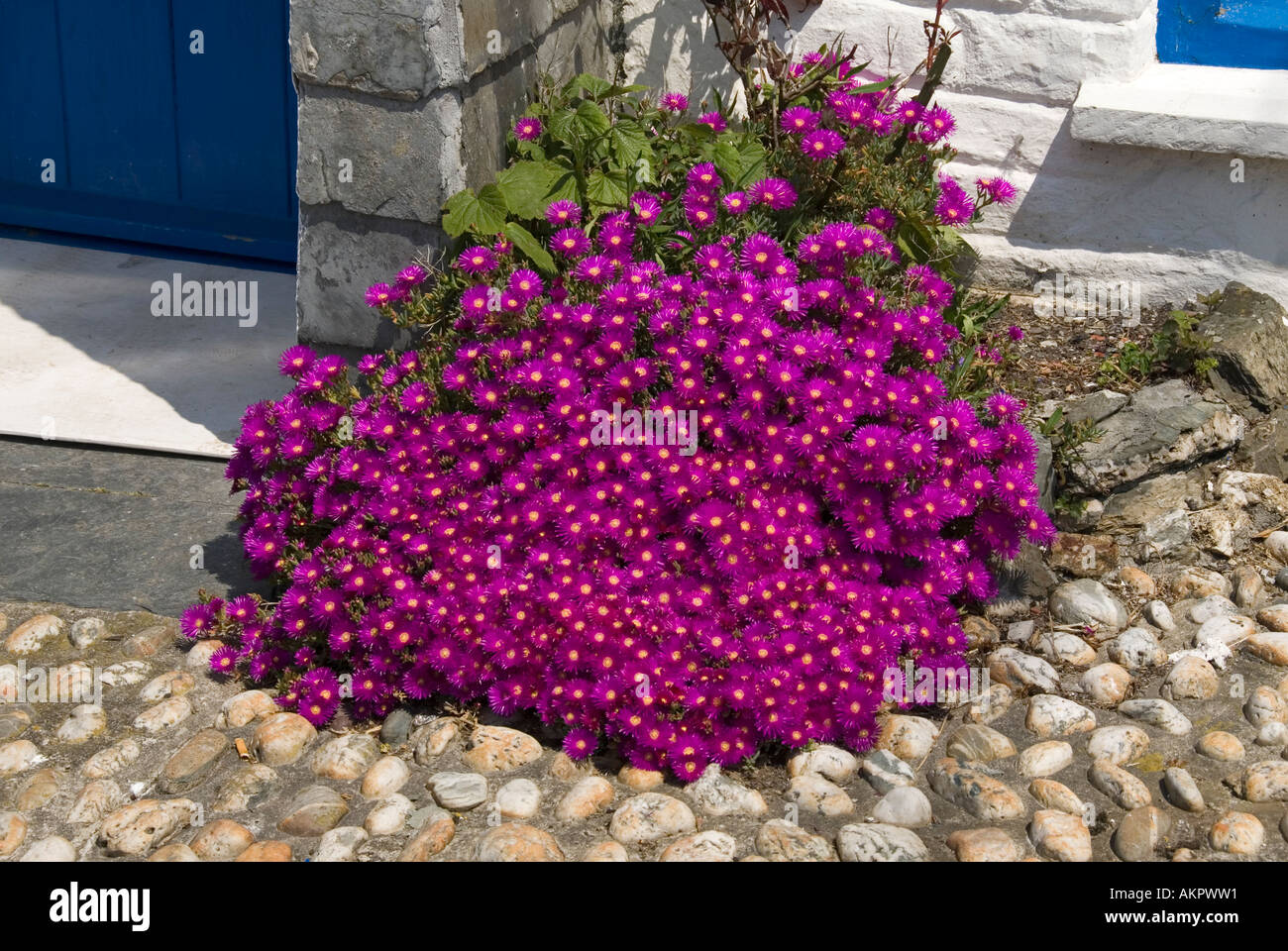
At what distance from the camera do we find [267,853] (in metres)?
2.58

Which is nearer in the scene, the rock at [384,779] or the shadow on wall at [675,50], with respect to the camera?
the rock at [384,779]

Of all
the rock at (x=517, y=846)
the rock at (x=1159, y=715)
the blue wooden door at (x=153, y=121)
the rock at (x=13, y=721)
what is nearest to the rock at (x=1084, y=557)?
the rock at (x=1159, y=715)

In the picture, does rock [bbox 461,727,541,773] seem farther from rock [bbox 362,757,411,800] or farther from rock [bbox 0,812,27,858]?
rock [bbox 0,812,27,858]

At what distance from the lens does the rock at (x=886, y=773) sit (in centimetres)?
277

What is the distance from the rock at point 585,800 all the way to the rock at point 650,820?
0.05 m

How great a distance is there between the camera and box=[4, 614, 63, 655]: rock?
127 inches

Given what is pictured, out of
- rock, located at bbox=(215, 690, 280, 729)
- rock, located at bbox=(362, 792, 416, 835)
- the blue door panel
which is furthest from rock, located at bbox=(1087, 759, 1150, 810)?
the blue door panel

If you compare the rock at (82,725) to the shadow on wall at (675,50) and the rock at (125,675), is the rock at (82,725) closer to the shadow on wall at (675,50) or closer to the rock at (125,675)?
the rock at (125,675)

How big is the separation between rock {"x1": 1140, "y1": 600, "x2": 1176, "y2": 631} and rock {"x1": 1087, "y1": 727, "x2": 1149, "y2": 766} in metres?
0.47

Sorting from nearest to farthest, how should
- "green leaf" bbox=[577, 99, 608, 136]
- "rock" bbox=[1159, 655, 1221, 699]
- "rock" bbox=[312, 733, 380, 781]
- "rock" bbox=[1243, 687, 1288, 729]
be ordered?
1. "rock" bbox=[312, 733, 380, 781]
2. "rock" bbox=[1243, 687, 1288, 729]
3. "rock" bbox=[1159, 655, 1221, 699]
4. "green leaf" bbox=[577, 99, 608, 136]

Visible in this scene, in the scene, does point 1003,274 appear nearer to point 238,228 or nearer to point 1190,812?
point 1190,812

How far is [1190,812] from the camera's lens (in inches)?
106

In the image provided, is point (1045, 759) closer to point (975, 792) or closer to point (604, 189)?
point (975, 792)

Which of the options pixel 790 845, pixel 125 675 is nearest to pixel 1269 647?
pixel 790 845
